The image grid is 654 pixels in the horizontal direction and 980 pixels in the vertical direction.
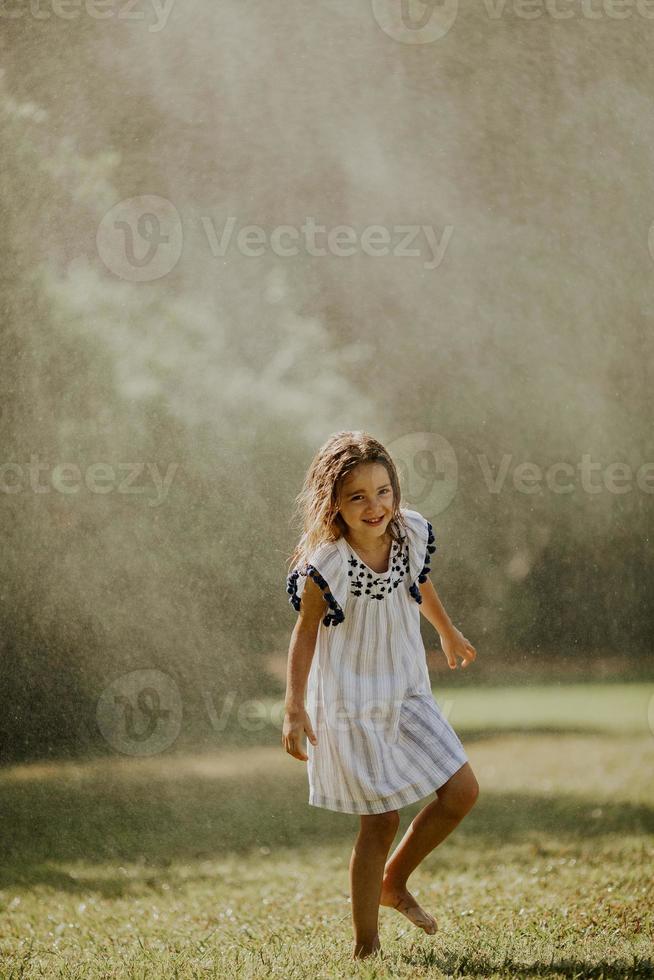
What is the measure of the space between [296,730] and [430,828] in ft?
1.22

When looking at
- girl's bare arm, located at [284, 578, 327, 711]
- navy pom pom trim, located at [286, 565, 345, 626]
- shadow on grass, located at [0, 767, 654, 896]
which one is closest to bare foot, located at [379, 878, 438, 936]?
girl's bare arm, located at [284, 578, 327, 711]

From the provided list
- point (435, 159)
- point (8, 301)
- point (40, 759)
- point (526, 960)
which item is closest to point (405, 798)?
point (526, 960)

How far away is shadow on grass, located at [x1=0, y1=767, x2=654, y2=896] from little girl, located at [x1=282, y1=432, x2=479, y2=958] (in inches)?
48.5
